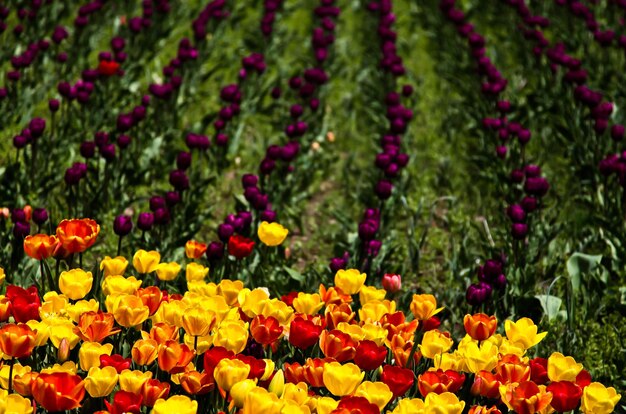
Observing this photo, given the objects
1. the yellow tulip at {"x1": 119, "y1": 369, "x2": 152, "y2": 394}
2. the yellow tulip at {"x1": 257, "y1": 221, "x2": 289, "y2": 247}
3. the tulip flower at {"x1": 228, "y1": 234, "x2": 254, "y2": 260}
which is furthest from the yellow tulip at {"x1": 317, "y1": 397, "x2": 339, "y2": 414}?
the yellow tulip at {"x1": 257, "y1": 221, "x2": 289, "y2": 247}

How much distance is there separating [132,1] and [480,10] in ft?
10.4

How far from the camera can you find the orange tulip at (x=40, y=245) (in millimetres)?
2938

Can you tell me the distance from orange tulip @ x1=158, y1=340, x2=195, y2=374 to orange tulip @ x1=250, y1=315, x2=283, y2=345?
232mm

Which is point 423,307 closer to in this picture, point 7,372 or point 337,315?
point 337,315

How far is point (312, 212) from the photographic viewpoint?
508 centimetres

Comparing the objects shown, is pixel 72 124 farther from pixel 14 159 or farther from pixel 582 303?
pixel 582 303

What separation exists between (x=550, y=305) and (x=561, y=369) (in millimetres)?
1162

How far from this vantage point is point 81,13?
6133mm

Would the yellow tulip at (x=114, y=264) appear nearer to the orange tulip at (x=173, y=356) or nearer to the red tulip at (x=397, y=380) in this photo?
the orange tulip at (x=173, y=356)

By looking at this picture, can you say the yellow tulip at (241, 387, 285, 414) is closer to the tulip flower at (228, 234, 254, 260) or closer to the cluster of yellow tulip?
the cluster of yellow tulip

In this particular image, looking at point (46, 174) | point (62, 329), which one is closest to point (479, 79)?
point (46, 174)

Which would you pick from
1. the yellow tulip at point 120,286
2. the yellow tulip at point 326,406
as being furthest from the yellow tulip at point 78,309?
the yellow tulip at point 326,406

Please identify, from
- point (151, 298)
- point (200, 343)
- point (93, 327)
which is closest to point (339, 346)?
point (200, 343)

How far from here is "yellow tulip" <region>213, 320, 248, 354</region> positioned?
8.33 ft
